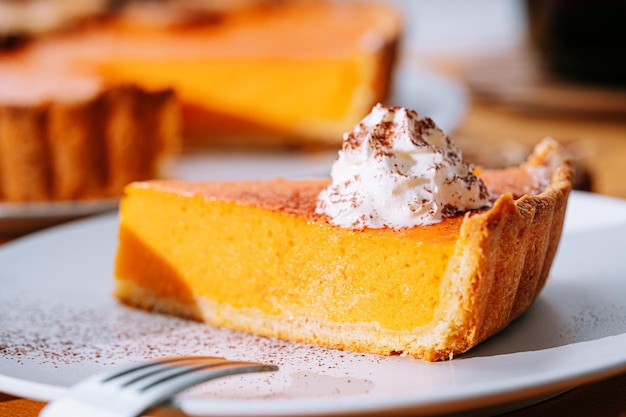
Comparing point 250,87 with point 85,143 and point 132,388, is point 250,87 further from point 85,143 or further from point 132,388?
point 132,388

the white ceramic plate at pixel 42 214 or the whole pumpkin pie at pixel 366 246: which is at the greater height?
the whole pumpkin pie at pixel 366 246

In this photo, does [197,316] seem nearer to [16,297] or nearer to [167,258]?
[167,258]

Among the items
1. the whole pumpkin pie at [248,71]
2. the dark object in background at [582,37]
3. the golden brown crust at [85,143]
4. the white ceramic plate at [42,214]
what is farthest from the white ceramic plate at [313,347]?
the whole pumpkin pie at [248,71]

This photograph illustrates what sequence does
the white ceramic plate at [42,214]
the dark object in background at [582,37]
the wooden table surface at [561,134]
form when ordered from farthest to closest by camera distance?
the dark object in background at [582,37] → the wooden table surface at [561,134] → the white ceramic plate at [42,214]

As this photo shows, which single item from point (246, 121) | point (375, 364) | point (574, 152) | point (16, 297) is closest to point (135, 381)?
point (375, 364)

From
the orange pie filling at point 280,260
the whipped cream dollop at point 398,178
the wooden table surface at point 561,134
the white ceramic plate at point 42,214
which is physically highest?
the whipped cream dollop at point 398,178

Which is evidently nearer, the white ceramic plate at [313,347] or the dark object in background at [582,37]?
the white ceramic plate at [313,347]

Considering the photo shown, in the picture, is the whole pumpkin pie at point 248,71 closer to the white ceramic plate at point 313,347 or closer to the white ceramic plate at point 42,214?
the white ceramic plate at point 42,214
